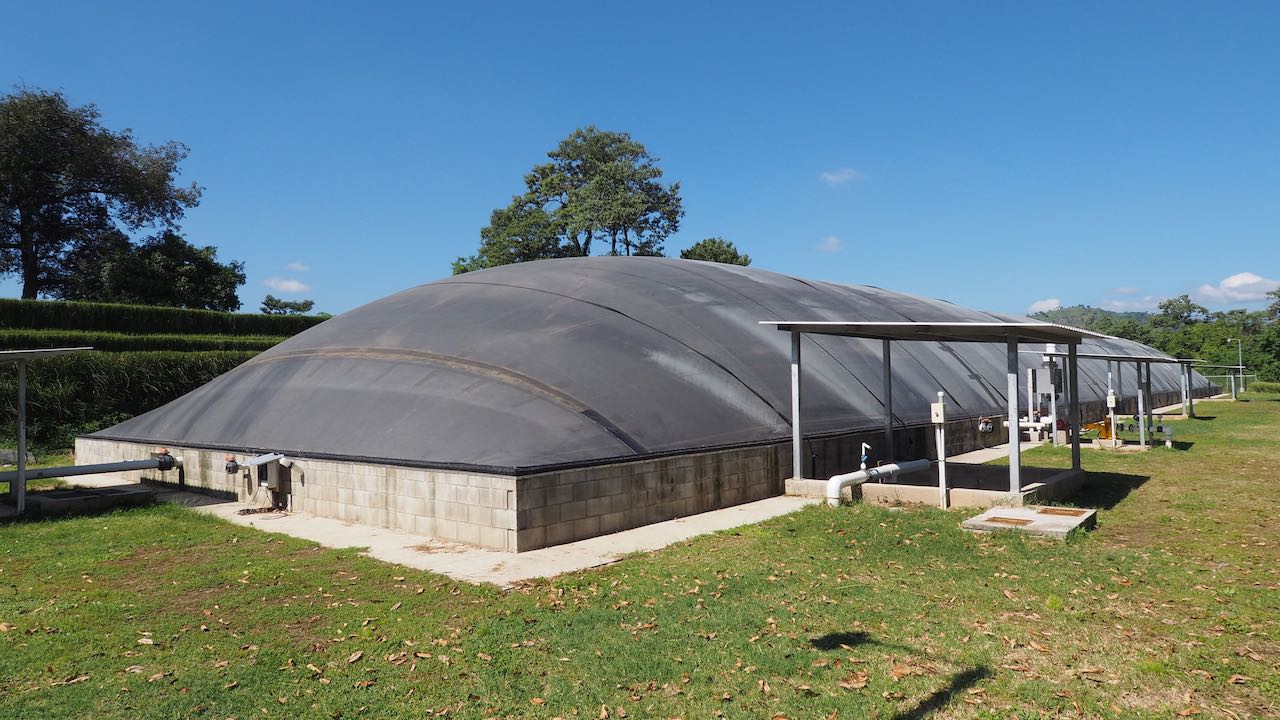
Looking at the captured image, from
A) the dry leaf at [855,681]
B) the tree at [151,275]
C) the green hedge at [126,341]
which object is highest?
the tree at [151,275]

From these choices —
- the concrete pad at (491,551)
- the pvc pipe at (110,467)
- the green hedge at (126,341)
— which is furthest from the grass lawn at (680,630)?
the green hedge at (126,341)

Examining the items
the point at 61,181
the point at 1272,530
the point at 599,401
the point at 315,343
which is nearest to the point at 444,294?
the point at 315,343

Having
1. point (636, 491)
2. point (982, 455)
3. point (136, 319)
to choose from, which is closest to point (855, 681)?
point (636, 491)

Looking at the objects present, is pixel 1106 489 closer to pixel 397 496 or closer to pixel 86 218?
pixel 397 496

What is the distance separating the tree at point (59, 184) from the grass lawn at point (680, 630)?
46.9 metres

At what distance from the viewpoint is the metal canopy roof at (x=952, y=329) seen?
12.7 metres

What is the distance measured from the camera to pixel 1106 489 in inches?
607

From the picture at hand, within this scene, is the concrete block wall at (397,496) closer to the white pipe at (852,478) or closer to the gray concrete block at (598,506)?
the gray concrete block at (598,506)

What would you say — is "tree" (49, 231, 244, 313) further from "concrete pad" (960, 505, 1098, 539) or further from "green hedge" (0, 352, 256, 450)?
"concrete pad" (960, 505, 1098, 539)

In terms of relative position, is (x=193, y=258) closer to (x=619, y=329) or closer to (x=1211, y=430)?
(x=619, y=329)

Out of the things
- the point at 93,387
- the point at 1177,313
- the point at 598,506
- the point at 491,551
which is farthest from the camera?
the point at 1177,313

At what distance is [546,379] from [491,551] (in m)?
4.31

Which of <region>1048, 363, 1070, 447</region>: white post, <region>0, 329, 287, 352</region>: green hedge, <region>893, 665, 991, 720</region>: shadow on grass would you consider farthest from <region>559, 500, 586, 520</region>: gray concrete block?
<region>0, 329, 287, 352</region>: green hedge

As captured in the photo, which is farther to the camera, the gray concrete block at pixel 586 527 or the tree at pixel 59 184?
the tree at pixel 59 184
